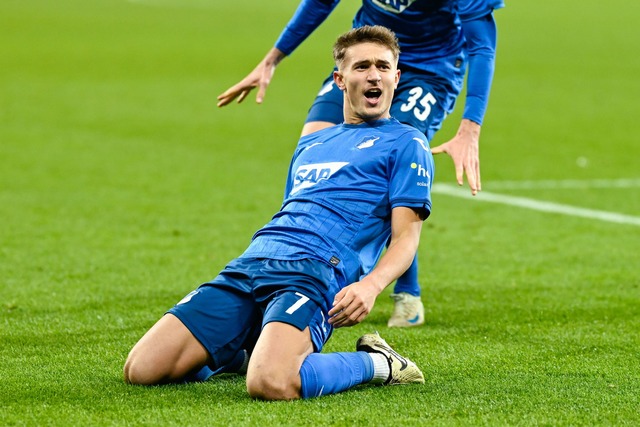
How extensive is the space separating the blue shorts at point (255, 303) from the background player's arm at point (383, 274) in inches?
7.9

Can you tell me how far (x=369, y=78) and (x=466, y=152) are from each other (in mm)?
703

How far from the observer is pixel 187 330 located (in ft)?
17.2

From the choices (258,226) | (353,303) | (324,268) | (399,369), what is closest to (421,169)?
(324,268)

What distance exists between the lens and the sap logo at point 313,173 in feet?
18.0

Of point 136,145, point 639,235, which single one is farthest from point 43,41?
point 639,235

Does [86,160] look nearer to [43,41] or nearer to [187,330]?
[187,330]

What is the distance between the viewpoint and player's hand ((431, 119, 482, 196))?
18.4 ft

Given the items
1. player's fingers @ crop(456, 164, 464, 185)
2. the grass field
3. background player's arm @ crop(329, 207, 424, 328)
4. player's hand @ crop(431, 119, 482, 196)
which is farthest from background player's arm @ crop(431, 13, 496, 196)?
the grass field

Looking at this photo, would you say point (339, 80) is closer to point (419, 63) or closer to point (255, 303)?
point (255, 303)

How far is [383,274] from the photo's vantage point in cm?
499

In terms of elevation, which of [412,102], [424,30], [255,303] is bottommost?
[255,303]

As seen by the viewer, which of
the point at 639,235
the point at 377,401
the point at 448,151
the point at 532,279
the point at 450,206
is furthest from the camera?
the point at 450,206

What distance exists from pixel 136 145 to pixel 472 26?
963cm

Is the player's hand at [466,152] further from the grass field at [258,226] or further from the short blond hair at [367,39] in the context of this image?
the grass field at [258,226]
